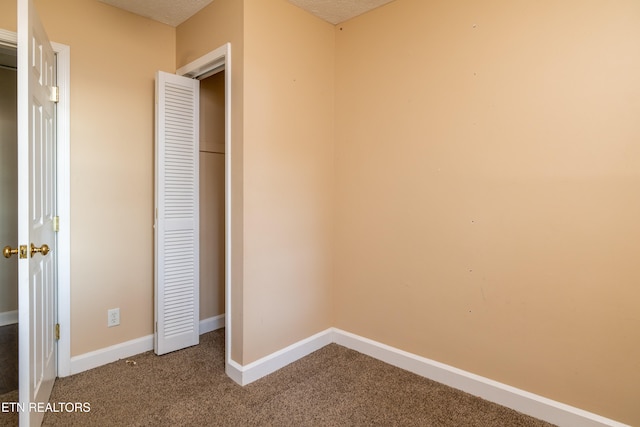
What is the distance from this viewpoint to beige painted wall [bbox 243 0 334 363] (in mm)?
2217

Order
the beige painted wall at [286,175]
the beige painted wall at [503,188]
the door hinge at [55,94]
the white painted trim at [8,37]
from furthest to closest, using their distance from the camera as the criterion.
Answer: the beige painted wall at [286,175]
the door hinge at [55,94]
the white painted trim at [8,37]
the beige painted wall at [503,188]

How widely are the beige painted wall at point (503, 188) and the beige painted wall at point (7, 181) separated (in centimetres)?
312

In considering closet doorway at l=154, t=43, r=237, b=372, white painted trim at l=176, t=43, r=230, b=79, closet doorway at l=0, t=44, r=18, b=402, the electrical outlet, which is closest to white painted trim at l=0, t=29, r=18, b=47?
closet doorway at l=154, t=43, r=237, b=372

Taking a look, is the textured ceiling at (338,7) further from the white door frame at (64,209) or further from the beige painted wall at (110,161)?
the white door frame at (64,209)

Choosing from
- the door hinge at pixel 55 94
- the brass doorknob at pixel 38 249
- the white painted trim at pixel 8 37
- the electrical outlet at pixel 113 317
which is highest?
the white painted trim at pixel 8 37

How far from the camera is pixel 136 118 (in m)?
2.54

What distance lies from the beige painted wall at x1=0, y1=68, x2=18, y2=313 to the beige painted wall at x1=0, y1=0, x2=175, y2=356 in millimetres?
1590

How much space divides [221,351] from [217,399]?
63 cm

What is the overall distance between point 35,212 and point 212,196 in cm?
151

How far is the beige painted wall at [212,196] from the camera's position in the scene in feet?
9.90

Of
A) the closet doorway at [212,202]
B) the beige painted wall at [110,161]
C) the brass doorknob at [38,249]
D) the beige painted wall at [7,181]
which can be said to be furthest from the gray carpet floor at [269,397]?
the beige painted wall at [7,181]

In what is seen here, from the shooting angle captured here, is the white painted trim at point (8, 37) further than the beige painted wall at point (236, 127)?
No

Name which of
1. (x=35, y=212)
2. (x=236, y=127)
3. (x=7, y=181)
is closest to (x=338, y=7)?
(x=236, y=127)

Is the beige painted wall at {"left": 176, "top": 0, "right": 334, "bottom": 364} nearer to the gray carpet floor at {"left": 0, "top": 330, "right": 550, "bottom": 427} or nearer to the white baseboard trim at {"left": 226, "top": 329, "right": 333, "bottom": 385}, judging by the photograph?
the white baseboard trim at {"left": 226, "top": 329, "right": 333, "bottom": 385}
